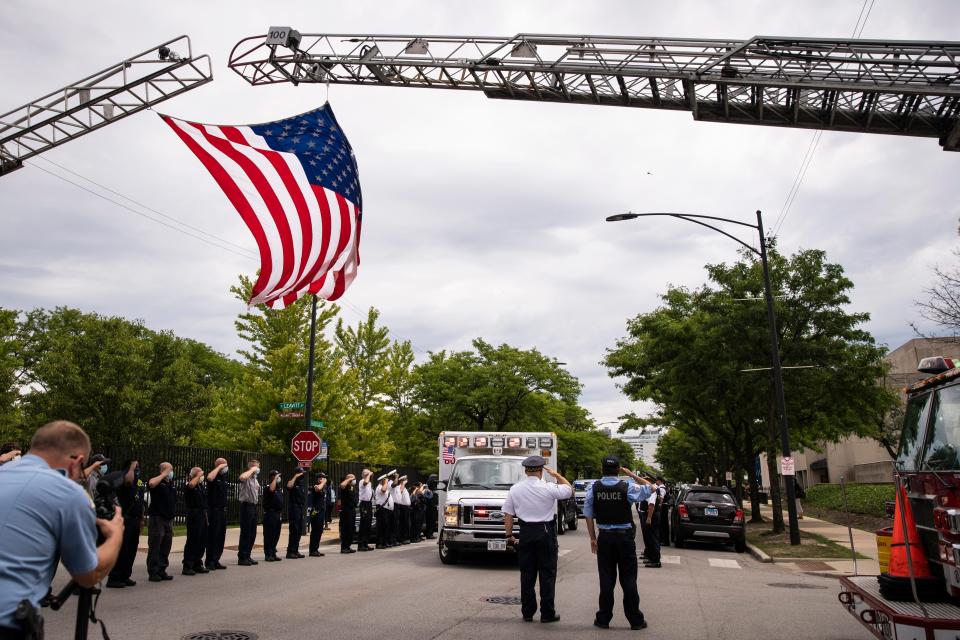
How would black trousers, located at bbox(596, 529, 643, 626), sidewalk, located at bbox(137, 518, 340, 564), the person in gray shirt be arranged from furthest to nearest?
1. sidewalk, located at bbox(137, 518, 340, 564)
2. the person in gray shirt
3. black trousers, located at bbox(596, 529, 643, 626)

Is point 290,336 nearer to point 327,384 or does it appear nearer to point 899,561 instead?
point 327,384

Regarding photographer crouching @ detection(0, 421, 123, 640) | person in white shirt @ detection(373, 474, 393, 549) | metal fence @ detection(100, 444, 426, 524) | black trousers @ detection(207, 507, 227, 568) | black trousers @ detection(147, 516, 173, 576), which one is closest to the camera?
photographer crouching @ detection(0, 421, 123, 640)

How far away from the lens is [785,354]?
24297 millimetres

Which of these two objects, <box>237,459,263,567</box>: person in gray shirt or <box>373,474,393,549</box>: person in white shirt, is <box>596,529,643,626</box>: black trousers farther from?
<box>373,474,393,549</box>: person in white shirt

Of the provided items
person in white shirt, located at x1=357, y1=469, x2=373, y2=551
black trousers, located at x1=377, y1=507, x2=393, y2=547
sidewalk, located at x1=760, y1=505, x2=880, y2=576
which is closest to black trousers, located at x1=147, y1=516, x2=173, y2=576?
person in white shirt, located at x1=357, y1=469, x2=373, y2=551

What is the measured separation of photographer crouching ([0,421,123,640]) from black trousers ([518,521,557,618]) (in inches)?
229

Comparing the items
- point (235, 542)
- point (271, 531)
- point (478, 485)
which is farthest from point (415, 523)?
point (271, 531)

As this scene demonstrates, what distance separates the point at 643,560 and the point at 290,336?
1879 cm

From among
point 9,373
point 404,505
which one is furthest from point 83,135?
point 9,373

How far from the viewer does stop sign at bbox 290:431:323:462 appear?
66.2 feet

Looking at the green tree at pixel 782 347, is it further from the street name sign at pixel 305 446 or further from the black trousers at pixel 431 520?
the street name sign at pixel 305 446

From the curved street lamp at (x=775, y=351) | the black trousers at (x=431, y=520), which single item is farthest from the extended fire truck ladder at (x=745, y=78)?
the black trousers at (x=431, y=520)

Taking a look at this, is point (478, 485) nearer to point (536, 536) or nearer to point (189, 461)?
point (536, 536)

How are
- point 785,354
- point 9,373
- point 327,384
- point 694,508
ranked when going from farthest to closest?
point 9,373, point 327,384, point 785,354, point 694,508
